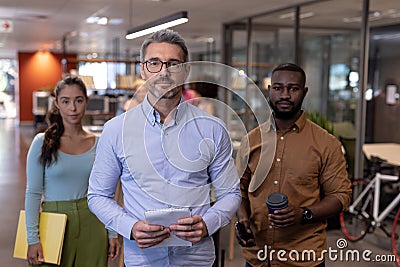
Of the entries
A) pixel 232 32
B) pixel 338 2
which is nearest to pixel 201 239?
pixel 338 2

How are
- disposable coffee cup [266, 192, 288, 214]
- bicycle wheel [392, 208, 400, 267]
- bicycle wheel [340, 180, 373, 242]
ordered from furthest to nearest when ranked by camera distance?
1. bicycle wheel [340, 180, 373, 242]
2. bicycle wheel [392, 208, 400, 267]
3. disposable coffee cup [266, 192, 288, 214]

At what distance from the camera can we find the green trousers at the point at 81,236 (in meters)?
2.34

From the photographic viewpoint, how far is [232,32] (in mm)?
9500

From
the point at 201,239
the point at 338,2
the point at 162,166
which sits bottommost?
the point at 201,239

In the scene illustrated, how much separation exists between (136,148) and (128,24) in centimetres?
923

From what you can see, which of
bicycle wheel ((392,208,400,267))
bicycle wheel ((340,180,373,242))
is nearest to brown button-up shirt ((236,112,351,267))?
bicycle wheel ((392,208,400,267))

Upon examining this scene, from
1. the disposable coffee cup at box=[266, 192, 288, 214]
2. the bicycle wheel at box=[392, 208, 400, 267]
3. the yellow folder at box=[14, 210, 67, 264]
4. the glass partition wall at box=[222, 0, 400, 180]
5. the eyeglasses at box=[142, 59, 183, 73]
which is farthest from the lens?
the glass partition wall at box=[222, 0, 400, 180]

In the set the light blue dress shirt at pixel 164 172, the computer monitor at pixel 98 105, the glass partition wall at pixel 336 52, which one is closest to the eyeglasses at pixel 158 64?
the light blue dress shirt at pixel 164 172

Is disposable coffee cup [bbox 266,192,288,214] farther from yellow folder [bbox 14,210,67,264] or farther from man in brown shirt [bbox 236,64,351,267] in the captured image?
yellow folder [bbox 14,210,67,264]

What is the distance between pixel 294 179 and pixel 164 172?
701 millimetres

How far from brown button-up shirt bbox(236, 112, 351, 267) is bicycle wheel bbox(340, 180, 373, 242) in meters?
3.37

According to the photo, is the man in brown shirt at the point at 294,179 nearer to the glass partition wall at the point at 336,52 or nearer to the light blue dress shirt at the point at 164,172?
the light blue dress shirt at the point at 164,172

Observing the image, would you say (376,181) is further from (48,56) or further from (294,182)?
(48,56)

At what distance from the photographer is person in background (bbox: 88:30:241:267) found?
1508 millimetres
